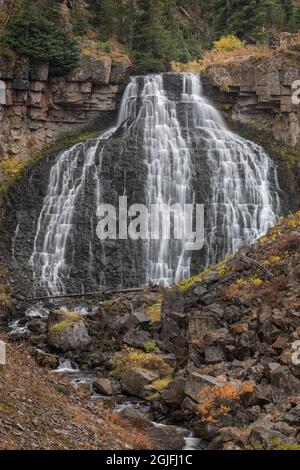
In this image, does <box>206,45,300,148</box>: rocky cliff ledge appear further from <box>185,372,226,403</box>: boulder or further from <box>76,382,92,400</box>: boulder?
<box>185,372,226,403</box>: boulder

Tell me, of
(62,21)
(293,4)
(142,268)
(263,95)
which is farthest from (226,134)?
(293,4)

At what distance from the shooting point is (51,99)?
41.7 m

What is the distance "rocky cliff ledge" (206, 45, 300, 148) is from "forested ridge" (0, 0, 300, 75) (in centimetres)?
539

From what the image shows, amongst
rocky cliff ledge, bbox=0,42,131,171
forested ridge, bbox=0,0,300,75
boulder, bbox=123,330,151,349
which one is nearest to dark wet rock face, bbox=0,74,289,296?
rocky cliff ledge, bbox=0,42,131,171

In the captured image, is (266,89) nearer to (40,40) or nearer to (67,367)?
(40,40)

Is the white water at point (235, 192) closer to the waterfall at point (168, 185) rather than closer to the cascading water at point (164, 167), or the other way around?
the waterfall at point (168, 185)

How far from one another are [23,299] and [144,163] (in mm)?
12363

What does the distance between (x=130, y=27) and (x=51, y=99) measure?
11021mm

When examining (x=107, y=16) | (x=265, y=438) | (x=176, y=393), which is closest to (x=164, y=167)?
(x=107, y=16)

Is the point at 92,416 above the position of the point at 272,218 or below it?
below

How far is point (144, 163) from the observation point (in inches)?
1485

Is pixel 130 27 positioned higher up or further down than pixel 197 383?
higher up

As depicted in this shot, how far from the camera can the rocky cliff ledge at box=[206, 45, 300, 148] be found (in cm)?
4184

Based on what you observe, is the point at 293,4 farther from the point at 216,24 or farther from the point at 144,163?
the point at 144,163
